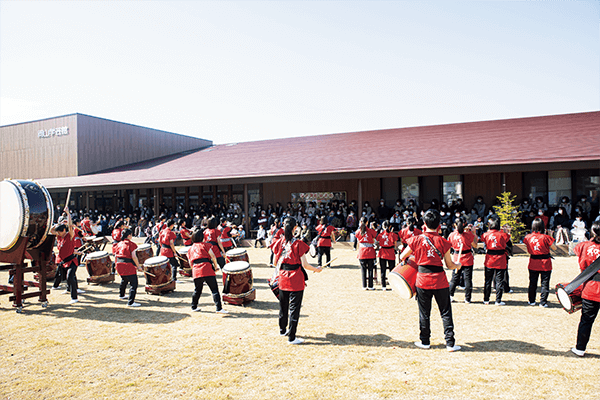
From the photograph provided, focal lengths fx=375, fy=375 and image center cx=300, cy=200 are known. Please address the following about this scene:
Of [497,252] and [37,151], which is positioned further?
[37,151]

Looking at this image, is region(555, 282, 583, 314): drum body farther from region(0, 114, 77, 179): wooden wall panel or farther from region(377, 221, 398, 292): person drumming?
region(0, 114, 77, 179): wooden wall panel

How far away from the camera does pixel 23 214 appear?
6.79 metres

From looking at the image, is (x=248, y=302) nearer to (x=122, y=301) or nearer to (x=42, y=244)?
(x=122, y=301)

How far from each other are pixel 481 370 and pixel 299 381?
202cm

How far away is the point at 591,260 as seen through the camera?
4.48m

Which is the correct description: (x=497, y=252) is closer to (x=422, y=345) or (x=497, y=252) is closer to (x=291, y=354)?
(x=422, y=345)

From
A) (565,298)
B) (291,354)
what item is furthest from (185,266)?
(565,298)

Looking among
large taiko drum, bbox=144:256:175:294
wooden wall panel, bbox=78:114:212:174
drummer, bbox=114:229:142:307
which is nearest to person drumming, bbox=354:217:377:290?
large taiko drum, bbox=144:256:175:294

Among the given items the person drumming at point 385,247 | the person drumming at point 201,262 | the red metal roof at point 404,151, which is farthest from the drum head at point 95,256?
the red metal roof at point 404,151

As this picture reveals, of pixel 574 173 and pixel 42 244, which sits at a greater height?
pixel 574 173

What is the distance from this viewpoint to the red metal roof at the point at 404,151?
48.1ft

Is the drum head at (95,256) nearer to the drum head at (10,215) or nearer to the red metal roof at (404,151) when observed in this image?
the drum head at (10,215)

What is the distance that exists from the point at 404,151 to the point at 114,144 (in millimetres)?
25584

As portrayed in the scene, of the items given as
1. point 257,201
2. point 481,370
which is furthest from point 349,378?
point 257,201
